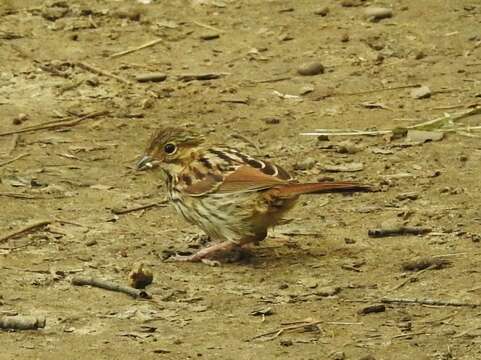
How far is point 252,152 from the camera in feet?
33.5

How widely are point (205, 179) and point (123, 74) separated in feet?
11.5

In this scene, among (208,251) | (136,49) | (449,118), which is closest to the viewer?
(208,251)

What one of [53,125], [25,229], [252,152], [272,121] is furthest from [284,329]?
[53,125]

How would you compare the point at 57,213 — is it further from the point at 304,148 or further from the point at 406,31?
the point at 406,31

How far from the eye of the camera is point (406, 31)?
40.0ft

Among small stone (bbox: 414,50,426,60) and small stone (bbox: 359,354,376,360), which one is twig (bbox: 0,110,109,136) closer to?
small stone (bbox: 414,50,426,60)

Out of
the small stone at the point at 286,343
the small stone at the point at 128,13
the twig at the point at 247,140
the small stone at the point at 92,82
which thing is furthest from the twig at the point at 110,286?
the small stone at the point at 128,13

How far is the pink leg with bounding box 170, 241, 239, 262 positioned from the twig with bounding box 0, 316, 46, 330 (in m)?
1.18

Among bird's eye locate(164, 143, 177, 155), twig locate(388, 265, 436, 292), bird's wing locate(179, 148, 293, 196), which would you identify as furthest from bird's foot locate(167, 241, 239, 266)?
twig locate(388, 265, 436, 292)

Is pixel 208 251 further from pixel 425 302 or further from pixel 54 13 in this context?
pixel 54 13

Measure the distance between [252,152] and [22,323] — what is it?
3218 millimetres

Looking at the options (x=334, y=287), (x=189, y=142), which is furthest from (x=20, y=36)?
(x=334, y=287)

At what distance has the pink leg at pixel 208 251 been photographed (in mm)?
8328

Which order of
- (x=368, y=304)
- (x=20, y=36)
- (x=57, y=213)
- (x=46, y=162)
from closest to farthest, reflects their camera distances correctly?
(x=368, y=304), (x=57, y=213), (x=46, y=162), (x=20, y=36)
